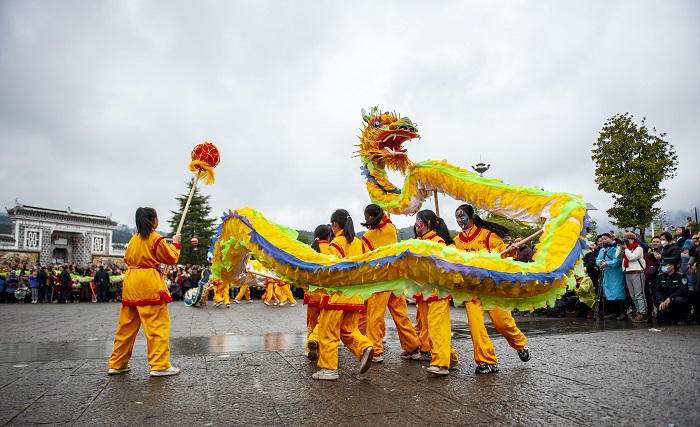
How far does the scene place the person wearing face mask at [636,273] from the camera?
8.79m

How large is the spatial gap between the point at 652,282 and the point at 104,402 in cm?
933

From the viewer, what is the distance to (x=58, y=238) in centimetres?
4494

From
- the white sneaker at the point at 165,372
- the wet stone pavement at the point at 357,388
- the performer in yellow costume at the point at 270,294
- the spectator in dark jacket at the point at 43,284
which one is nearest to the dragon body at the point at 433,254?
the wet stone pavement at the point at 357,388

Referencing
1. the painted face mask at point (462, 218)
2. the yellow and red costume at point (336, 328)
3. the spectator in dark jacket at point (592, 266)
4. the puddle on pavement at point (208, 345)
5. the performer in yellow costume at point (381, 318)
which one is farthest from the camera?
the spectator in dark jacket at point (592, 266)

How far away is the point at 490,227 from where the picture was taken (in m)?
5.12

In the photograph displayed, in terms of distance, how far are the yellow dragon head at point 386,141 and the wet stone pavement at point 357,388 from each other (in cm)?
236

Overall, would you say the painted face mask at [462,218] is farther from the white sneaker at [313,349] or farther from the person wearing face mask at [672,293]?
the person wearing face mask at [672,293]

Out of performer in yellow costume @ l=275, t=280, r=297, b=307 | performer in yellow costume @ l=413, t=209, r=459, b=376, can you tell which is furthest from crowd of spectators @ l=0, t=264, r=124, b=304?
performer in yellow costume @ l=413, t=209, r=459, b=376

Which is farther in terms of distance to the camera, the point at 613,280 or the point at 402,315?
the point at 613,280

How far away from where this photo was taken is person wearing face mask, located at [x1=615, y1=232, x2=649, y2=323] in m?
8.79

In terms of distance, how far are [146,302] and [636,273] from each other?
27.6 feet

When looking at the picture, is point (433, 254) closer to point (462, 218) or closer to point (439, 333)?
point (439, 333)

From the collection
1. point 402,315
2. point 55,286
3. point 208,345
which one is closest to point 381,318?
point 402,315

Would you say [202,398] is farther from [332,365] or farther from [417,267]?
[417,267]
